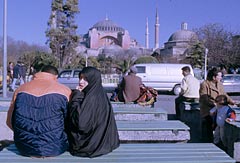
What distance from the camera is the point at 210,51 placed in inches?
1663

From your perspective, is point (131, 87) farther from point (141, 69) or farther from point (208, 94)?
point (141, 69)

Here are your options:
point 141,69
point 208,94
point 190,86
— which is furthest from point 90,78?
point 141,69

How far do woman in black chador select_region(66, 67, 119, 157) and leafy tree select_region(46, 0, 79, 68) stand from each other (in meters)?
33.1

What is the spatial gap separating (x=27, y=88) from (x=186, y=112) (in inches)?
241

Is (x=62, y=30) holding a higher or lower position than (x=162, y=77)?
higher

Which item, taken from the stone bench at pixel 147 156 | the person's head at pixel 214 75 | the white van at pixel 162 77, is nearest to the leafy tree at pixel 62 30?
the white van at pixel 162 77

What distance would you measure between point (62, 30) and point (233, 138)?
106ft

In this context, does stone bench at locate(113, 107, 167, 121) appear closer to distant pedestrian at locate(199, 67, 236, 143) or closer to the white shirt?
distant pedestrian at locate(199, 67, 236, 143)

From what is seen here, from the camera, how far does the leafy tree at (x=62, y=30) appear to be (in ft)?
119

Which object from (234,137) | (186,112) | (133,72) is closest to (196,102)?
(186,112)

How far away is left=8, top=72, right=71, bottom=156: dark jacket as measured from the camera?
360 cm

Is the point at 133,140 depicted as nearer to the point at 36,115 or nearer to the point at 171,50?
the point at 36,115

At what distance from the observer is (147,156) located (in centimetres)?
391

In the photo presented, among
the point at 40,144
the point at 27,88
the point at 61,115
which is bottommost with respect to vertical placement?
the point at 40,144
